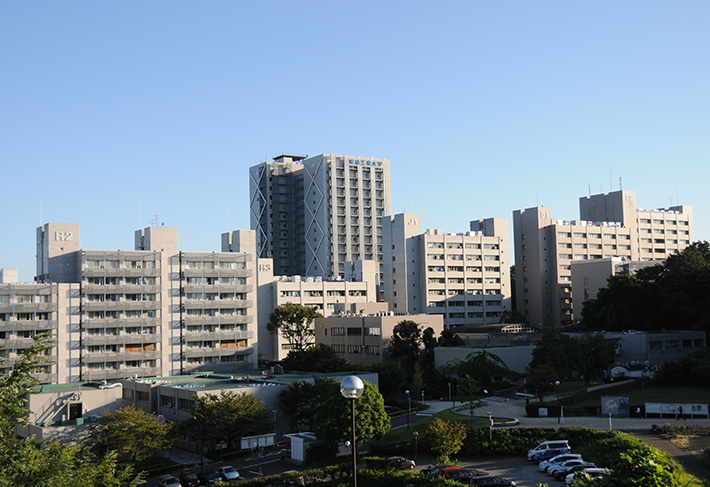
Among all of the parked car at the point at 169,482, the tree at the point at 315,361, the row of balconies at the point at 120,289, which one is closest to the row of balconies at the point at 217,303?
the row of balconies at the point at 120,289

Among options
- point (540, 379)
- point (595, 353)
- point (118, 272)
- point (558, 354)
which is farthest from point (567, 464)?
point (118, 272)

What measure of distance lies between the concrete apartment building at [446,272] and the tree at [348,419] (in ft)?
289

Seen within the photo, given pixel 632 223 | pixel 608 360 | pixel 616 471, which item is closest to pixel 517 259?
pixel 632 223

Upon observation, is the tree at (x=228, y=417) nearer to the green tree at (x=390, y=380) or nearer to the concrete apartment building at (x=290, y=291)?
the green tree at (x=390, y=380)

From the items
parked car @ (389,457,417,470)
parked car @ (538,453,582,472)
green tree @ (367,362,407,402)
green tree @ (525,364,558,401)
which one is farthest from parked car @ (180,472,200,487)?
green tree @ (367,362,407,402)

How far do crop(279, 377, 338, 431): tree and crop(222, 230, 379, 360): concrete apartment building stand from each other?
162 ft

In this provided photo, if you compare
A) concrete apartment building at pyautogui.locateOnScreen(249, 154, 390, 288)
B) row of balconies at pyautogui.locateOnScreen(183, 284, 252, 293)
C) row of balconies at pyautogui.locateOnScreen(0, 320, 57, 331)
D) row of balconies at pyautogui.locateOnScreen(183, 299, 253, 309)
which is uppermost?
concrete apartment building at pyautogui.locateOnScreen(249, 154, 390, 288)

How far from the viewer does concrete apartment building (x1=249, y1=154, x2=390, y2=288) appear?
18275 cm

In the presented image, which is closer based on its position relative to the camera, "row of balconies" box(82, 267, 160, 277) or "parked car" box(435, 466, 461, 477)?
"parked car" box(435, 466, 461, 477)

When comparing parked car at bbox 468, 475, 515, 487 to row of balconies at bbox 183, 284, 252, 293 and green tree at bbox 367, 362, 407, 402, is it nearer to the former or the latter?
green tree at bbox 367, 362, 407, 402

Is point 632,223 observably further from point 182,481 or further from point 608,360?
point 182,481

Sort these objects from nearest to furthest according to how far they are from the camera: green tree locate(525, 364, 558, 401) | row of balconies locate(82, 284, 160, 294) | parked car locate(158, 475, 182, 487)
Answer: parked car locate(158, 475, 182, 487) → green tree locate(525, 364, 558, 401) → row of balconies locate(82, 284, 160, 294)

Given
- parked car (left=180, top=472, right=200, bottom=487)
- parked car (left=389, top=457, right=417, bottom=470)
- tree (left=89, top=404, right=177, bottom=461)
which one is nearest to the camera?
parked car (left=389, top=457, right=417, bottom=470)

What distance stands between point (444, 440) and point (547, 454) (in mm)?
7376
